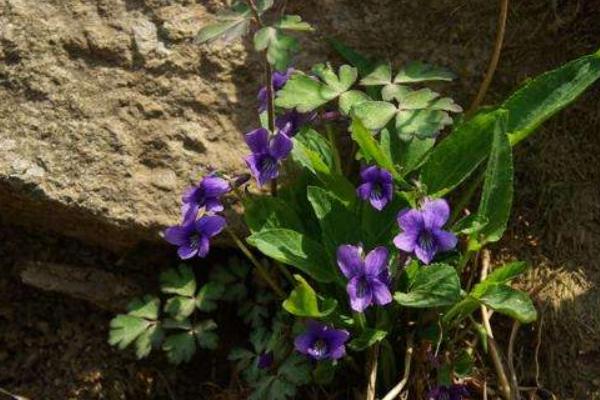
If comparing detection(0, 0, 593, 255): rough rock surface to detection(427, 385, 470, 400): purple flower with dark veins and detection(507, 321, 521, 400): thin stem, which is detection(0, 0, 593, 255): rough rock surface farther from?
detection(427, 385, 470, 400): purple flower with dark veins

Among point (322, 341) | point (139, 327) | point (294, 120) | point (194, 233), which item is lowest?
point (139, 327)

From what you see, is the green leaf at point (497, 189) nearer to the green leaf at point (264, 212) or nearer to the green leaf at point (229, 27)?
the green leaf at point (264, 212)

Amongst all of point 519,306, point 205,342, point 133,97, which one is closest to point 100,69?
point 133,97

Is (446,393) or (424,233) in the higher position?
(424,233)

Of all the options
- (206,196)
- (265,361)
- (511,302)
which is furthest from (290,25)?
(265,361)

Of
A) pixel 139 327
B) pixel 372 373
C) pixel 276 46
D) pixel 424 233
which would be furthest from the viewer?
pixel 139 327

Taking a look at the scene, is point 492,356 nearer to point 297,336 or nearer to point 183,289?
point 297,336

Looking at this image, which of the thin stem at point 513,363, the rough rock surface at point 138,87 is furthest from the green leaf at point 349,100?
the thin stem at point 513,363

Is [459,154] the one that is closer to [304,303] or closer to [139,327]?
[304,303]

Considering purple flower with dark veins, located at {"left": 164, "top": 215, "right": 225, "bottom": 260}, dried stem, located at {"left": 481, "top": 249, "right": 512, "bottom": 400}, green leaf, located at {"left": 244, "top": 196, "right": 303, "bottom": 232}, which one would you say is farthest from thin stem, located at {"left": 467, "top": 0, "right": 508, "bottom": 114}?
purple flower with dark veins, located at {"left": 164, "top": 215, "right": 225, "bottom": 260}
